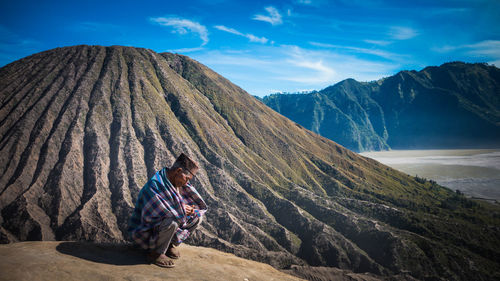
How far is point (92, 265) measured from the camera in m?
5.13

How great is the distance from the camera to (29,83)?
169ft

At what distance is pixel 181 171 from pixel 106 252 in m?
2.70

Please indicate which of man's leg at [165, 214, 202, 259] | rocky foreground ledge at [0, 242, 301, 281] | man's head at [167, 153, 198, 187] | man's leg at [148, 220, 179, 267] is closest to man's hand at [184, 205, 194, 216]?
man's leg at [165, 214, 202, 259]

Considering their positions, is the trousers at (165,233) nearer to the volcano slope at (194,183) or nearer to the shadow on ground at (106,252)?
the shadow on ground at (106,252)

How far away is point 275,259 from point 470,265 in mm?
30595

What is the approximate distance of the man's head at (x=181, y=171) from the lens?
598 cm

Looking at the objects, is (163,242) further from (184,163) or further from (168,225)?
(184,163)

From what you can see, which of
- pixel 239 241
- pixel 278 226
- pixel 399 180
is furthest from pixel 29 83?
pixel 399 180

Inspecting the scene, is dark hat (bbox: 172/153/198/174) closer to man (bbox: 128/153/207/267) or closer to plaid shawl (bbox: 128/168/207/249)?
man (bbox: 128/153/207/267)

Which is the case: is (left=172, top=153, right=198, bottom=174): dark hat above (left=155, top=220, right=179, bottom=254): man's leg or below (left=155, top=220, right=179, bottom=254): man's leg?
above

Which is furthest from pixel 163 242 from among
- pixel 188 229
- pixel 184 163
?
pixel 184 163

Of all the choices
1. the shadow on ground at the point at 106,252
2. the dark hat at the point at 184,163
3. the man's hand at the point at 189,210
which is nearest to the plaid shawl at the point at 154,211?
the man's hand at the point at 189,210

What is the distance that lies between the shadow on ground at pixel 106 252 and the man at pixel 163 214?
21.0 inches

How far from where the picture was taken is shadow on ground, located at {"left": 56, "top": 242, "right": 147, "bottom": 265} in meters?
5.52
